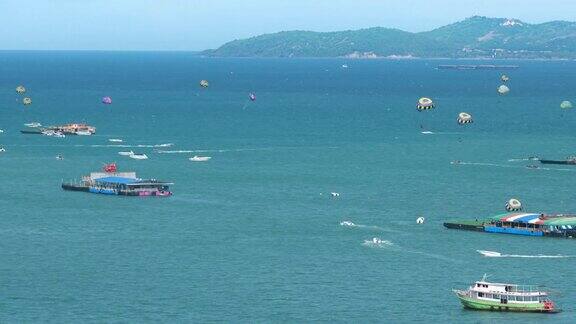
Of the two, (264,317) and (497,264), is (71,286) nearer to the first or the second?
(264,317)

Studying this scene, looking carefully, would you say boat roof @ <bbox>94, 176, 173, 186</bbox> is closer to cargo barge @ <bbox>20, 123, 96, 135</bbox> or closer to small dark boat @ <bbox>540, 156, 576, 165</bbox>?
small dark boat @ <bbox>540, 156, 576, 165</bbox>

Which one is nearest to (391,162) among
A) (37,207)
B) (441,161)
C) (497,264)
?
(441,161)

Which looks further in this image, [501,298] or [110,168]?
[110,168]

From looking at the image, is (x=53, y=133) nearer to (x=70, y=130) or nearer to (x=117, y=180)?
(x=70, y=130)

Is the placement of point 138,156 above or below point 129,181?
below

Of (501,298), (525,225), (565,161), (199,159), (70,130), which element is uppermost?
(501,298)

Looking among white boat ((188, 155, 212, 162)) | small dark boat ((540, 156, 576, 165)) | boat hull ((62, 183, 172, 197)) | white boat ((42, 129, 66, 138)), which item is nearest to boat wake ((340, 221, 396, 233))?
boat hull ((62, 183, 172, 197))

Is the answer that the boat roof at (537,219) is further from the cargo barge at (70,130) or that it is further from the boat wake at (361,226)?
the cargo barge at (70,130)

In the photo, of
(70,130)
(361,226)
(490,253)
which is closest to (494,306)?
(490,253)
